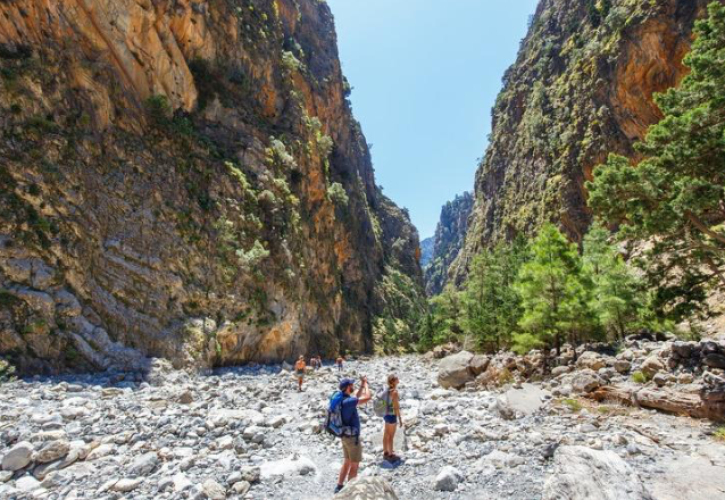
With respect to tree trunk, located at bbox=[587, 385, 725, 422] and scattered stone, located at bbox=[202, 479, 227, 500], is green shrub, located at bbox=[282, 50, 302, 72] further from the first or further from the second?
scattered stone, located at bbox=[202, 479, 227, 500]

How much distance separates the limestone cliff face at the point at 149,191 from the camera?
16.7m

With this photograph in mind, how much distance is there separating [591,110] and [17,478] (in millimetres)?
60756

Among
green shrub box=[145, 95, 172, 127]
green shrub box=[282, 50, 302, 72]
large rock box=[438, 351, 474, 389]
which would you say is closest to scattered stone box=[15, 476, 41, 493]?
large rock box=[438, 351, 474, 389]

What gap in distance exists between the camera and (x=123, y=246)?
65.9 feet

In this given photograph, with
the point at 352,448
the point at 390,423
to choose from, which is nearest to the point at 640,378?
the point at 390,423

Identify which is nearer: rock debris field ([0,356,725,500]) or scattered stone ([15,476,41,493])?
rock debris field ([0,356,725,500])

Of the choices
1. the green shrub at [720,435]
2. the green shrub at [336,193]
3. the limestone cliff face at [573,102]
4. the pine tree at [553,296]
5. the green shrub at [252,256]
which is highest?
the limestone cliff face at [573,102]

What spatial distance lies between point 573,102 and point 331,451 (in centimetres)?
6133

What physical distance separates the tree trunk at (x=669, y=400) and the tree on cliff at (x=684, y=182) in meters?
2.24

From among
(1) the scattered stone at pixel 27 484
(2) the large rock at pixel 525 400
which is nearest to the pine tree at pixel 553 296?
(2) the large rock at pixel 525 400

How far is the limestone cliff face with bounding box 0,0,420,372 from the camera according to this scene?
658 inches

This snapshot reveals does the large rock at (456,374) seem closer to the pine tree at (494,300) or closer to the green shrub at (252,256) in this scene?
the pine tree at (494,300)

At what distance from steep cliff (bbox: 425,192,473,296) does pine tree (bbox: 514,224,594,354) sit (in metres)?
115

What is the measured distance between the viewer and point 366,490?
14.9 feet
